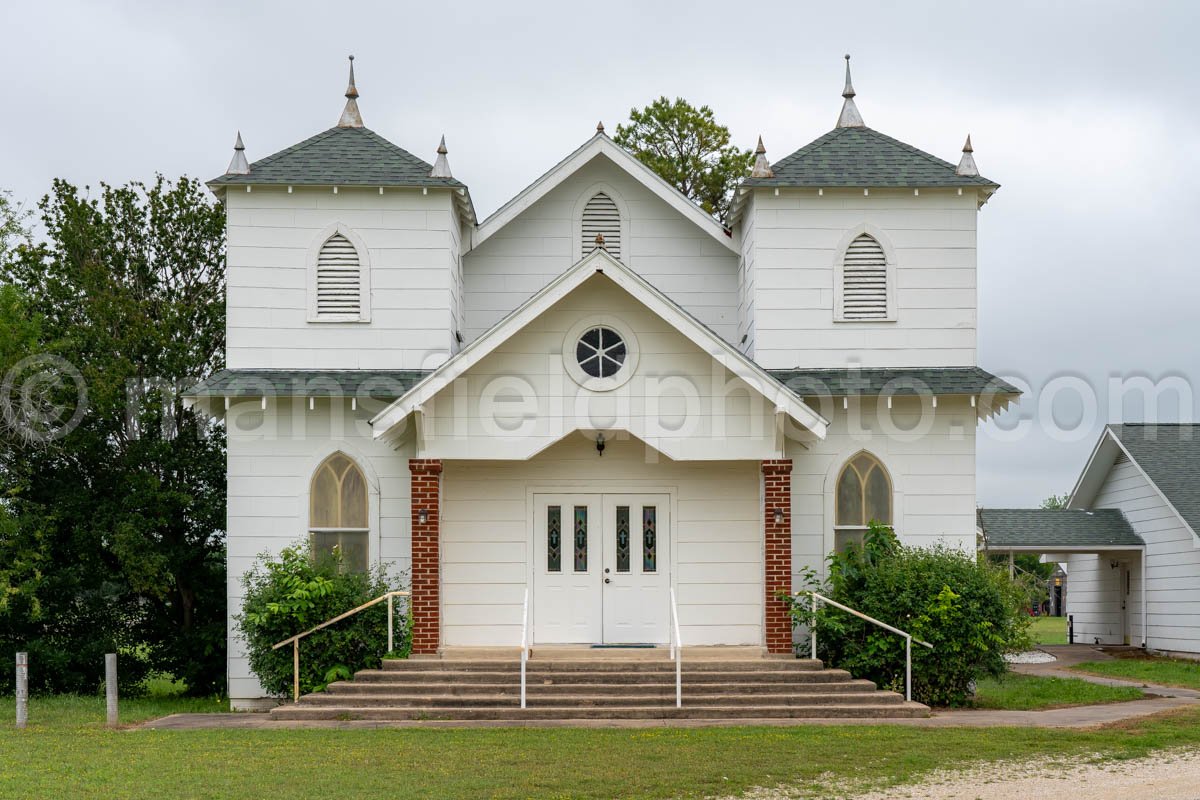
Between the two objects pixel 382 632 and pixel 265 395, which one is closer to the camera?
pixel 382 632

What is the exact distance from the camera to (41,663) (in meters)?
23.9

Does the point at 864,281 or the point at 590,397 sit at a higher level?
the point at 864,281

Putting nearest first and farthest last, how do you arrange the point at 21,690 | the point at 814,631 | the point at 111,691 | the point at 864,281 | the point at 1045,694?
the point at 21,690 < the point at 111,691 < the point at 814,631 < the point at 1045,694 < the point at 864,281

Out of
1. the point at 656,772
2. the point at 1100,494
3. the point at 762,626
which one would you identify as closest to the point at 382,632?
the point at 762,626

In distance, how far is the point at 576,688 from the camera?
715 inches

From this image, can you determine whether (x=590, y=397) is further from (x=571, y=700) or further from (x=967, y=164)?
(x=967, y=164)

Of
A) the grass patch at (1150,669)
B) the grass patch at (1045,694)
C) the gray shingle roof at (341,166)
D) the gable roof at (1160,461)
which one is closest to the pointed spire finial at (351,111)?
the gray shingle roof at (341,166)

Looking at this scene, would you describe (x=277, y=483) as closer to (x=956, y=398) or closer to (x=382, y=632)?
(x=382, y=632)

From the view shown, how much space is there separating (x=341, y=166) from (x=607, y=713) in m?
10.3

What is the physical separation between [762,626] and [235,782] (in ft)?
31.5

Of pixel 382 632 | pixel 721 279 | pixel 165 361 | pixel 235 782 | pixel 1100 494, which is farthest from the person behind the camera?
pixel 1100 494

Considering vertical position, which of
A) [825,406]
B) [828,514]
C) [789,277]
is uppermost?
[789,277]

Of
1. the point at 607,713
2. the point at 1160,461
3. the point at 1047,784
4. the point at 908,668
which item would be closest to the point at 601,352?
the point at 607,713

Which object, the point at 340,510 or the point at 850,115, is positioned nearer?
the point at 340,510
